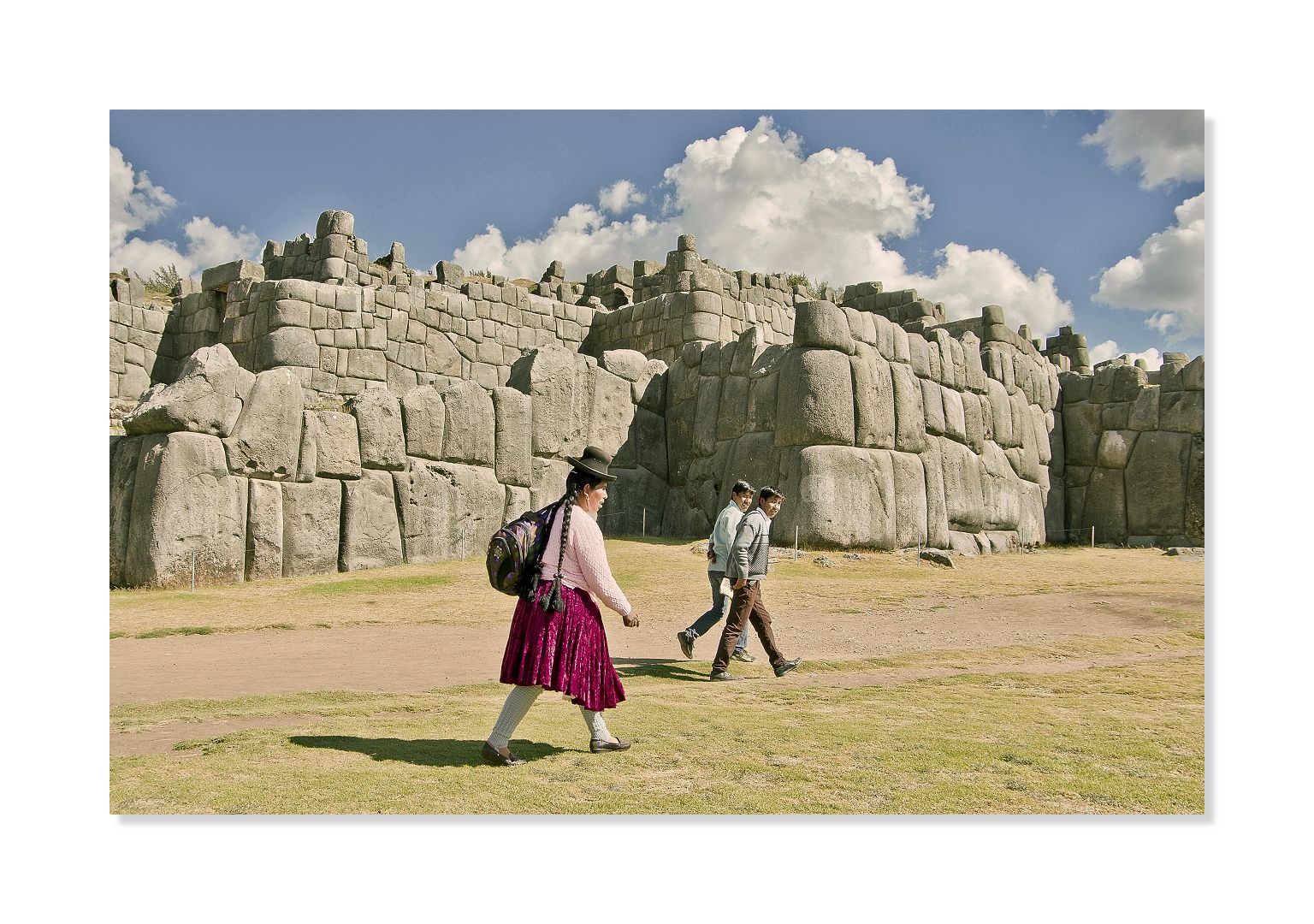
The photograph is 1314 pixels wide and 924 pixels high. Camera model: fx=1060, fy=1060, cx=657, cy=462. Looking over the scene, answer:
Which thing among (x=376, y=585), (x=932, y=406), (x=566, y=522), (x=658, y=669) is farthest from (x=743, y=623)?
(x=932, y=406)

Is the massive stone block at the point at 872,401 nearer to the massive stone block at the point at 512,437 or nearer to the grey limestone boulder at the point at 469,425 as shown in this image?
the massive stone block at the point at 512,437

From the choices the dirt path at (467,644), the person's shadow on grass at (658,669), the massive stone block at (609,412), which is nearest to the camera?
the dirt path at (467,644)

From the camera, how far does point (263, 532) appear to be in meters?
14.3

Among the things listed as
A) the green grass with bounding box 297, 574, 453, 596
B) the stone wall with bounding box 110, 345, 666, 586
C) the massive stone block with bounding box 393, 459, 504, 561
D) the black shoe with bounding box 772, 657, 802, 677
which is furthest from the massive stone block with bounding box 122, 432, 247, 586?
the black shoe with bounding box 772, 657, 802, 677

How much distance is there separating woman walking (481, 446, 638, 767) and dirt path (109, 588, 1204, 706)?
2.96 m

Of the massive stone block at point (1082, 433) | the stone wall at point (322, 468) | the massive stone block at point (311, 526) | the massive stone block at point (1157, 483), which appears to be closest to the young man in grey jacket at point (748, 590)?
the massive stone block at point (311, 526)

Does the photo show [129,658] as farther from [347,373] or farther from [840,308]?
[840,308]

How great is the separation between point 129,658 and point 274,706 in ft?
10.2

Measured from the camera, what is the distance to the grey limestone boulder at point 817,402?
57.9ft

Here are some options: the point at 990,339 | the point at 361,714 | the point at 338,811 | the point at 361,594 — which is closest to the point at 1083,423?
the point at 990,339

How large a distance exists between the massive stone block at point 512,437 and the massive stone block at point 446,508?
36 centimetres

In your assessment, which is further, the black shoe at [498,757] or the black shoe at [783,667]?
the black shoe at [783,667]

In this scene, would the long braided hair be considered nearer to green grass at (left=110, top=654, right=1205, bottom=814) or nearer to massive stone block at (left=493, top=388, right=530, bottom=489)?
green grass at (left=110, top=654, right=1205, bottom=814)

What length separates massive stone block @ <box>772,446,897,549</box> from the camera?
17.2 metres
